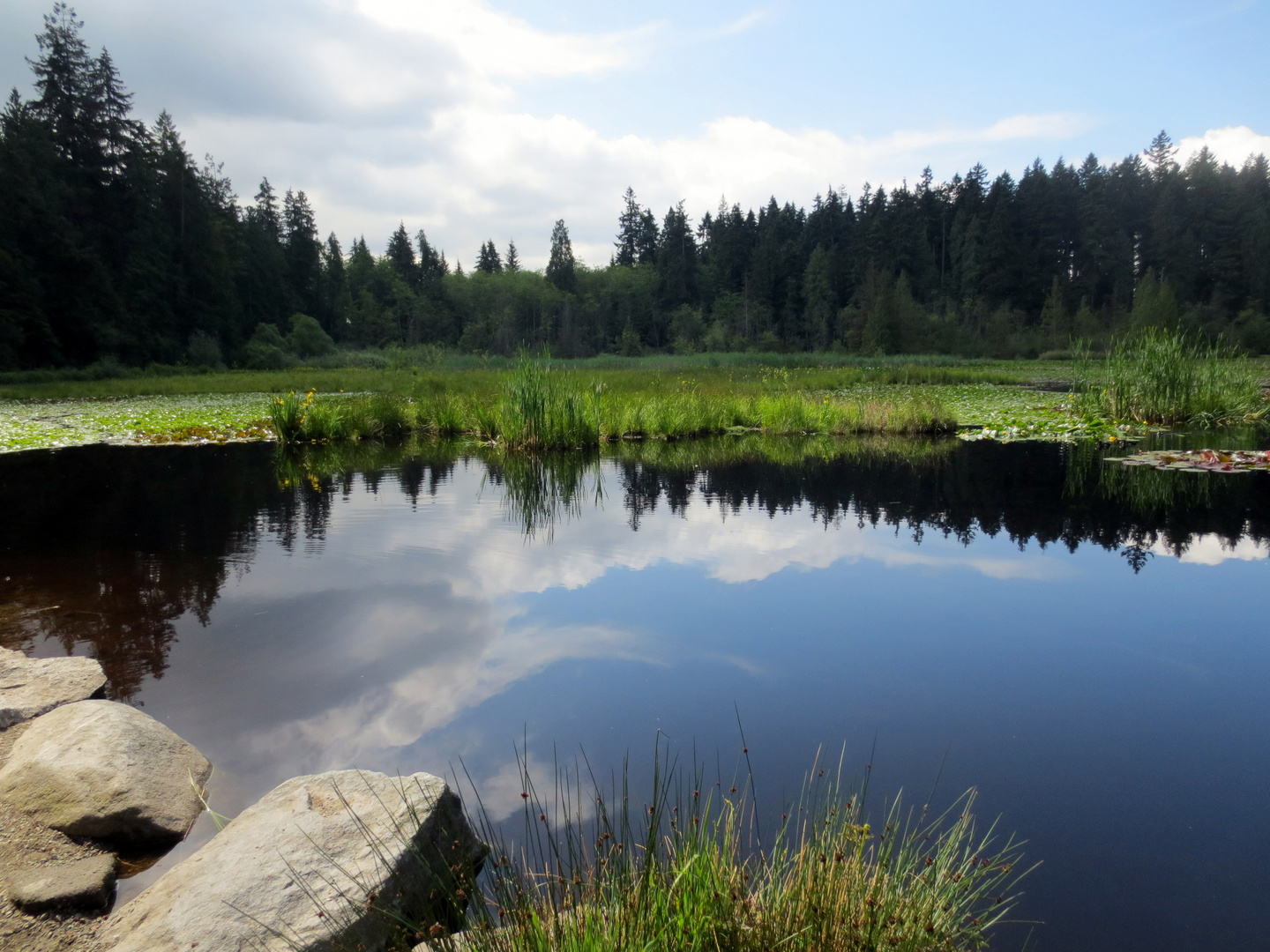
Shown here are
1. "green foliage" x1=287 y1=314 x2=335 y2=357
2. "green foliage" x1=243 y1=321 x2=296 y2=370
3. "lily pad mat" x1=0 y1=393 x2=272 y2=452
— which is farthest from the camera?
"green foliage" x1=287 y1=314 x2=335 y2=357

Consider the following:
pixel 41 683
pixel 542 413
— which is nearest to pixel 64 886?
pixel 41 683

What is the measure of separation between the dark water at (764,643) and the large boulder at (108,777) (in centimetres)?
12

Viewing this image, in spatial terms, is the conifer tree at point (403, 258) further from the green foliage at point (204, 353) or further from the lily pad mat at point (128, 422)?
the lily pad mat at point (128, 422)

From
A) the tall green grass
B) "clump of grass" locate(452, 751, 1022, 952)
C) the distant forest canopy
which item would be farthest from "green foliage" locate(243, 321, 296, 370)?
"clump of grass" locate(452, 751, 1022, 952)

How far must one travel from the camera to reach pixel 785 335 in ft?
191

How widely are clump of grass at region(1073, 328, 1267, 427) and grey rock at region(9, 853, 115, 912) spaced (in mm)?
13318

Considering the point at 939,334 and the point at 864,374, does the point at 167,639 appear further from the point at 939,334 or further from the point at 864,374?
the point at 939,334

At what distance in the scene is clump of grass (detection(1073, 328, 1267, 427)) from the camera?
1141 cm

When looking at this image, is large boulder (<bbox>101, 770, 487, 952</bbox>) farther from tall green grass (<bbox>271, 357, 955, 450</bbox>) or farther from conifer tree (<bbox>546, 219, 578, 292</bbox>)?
conifer tree (<bbox>546, 219, 578, 292</bbox>)

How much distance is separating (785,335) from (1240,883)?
58.4m

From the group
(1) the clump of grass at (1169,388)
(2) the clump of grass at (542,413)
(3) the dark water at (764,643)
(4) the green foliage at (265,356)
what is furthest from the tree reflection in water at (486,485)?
(4) the green foliage at (265,356)

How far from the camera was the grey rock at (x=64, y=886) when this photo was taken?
1.94 meters

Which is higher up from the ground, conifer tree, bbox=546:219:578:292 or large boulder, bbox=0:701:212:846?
conifer tree, bbox=546:219:578:292

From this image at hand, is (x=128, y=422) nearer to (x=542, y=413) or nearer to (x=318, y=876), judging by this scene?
(x=542, y=413)
